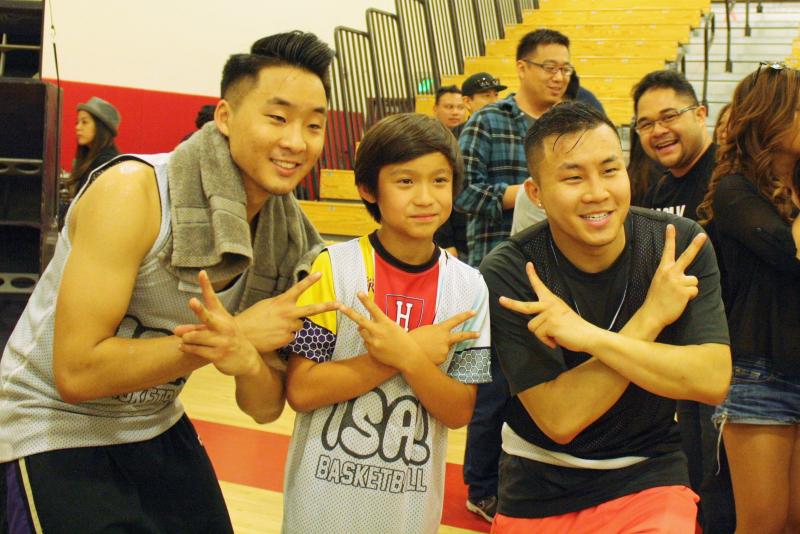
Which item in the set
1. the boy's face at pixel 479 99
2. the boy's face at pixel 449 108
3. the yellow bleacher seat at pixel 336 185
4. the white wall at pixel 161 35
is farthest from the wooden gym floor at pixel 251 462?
the white wall at pixel 161 35

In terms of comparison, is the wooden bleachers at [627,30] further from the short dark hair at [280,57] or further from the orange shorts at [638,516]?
the orange shorts at [638,516]

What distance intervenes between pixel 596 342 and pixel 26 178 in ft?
7.26

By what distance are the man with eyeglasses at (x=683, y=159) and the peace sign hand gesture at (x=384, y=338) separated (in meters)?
1.47

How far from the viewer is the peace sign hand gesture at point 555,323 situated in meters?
1.76

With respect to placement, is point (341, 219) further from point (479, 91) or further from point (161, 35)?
point (161, 35)

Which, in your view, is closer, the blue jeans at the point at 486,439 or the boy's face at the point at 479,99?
the blue jeans at the point at 486,439

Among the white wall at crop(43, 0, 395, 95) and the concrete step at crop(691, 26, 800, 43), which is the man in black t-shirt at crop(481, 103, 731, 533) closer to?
the white wall at crop(43, 0, 395, 95)

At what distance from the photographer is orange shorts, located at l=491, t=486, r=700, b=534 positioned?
175cm

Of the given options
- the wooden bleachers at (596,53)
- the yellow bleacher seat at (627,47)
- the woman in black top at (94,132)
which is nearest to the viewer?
the woman in black top at (94,132)

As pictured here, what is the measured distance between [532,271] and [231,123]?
743 mm

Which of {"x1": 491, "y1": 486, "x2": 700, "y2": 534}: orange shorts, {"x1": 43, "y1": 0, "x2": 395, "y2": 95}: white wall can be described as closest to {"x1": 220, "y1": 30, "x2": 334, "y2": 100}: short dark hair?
{"x1": 491, "y1": 486, "x2": 700, "y2": 534}: orange shorts

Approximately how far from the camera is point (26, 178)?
120 inches

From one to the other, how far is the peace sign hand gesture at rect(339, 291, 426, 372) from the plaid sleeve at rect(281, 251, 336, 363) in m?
0.10

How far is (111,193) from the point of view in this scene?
1.69 m
